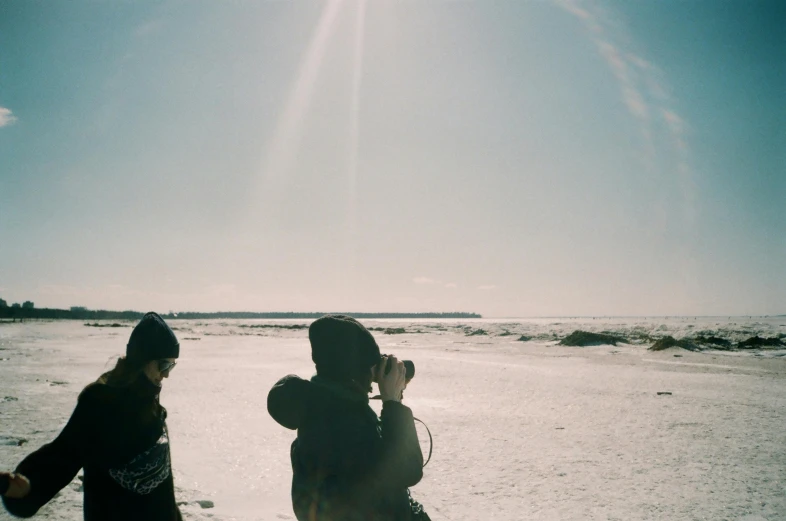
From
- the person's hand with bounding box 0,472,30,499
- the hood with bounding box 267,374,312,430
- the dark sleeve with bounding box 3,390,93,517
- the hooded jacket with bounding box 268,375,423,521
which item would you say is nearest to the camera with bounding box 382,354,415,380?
the hooded jacket with bounding box 268,375,423,521

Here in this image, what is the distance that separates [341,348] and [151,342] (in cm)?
123

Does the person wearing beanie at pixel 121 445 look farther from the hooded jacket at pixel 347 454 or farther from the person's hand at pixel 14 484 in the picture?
the hooded jacket at pixel 347 454

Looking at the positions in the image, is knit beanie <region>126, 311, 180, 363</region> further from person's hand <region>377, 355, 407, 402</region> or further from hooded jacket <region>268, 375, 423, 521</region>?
person's hand <region>377, 355, 407, 402</region>

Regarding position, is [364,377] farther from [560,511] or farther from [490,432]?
[490,432]

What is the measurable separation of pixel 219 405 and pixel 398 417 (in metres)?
9.00

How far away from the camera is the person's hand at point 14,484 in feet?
6.66

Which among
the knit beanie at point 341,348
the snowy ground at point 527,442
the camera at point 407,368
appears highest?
the knit beanie at point 341,348

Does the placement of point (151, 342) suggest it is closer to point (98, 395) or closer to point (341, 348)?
point (98, 395)

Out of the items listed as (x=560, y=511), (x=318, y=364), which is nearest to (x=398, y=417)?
(x=318, y=364)

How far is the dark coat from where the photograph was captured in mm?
2283

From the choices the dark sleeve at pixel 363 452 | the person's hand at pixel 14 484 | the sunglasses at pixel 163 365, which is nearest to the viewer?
the dark sleeve at pixel 363 452

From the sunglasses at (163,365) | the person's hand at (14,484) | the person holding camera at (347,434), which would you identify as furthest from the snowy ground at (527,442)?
the person holding camera at (347,434)

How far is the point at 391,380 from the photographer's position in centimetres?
205

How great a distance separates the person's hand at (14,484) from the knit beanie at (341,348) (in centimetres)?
141
